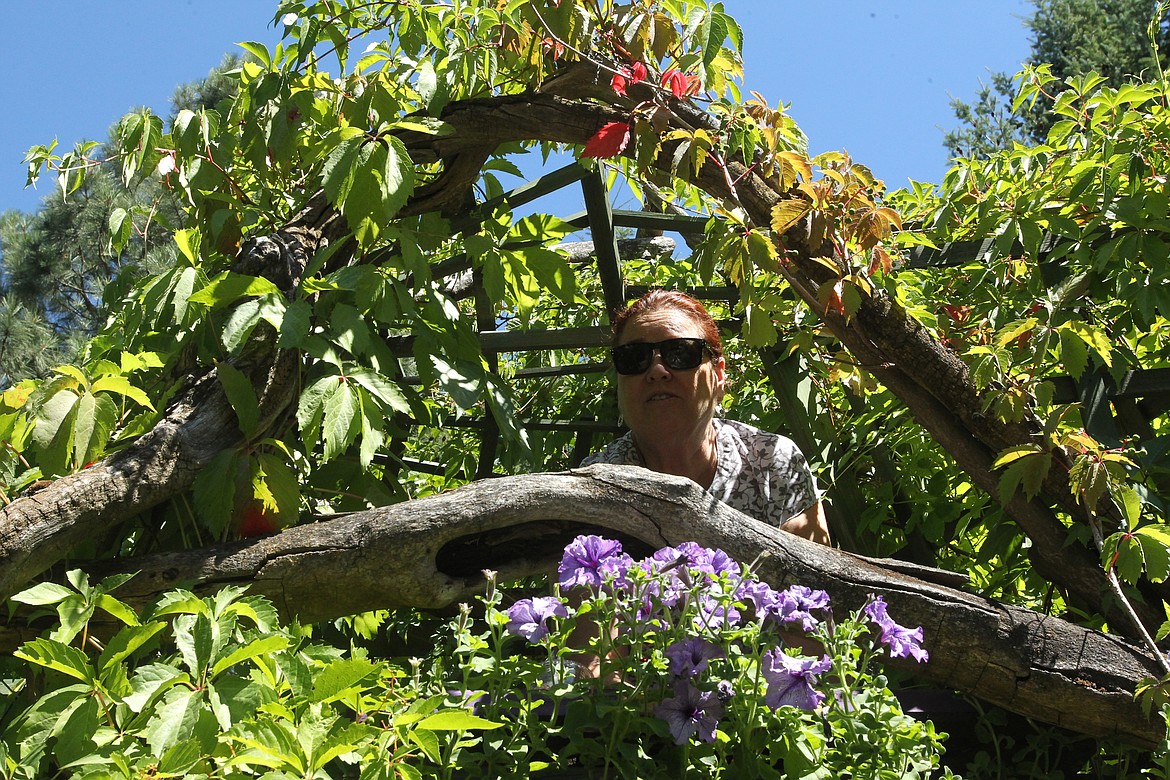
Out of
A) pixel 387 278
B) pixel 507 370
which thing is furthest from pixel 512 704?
pixel 507 370

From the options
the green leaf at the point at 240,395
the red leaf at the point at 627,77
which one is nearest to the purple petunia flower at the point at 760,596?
the green leaf at the point at 240,395

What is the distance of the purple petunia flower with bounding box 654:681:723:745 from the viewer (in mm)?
1301

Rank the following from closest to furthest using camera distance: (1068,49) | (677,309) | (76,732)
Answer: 1. (76,732)
2. (677,309)
3. (1068,49)

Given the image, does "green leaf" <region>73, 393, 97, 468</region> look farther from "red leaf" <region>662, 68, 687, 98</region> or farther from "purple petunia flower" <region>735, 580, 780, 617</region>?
"red leaf" <region>662, 68, 687, 98</region>

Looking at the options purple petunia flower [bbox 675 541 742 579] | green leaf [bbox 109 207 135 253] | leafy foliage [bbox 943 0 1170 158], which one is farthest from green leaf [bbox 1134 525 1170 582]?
leafy foliage [bbox 943 0 1170 158]

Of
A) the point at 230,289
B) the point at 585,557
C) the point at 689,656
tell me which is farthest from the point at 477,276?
the point at 689,656

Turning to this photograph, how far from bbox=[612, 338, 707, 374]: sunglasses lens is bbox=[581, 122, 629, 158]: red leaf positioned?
0.44 meters

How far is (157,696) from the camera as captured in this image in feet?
4.19

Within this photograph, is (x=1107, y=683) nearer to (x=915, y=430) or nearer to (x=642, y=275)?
(x=915, y=430)

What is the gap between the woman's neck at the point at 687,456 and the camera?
7.29 ft

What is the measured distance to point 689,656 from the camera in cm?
132

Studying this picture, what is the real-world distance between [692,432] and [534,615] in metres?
0.94

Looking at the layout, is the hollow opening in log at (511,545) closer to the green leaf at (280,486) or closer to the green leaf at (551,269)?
the green leaf at (280,486)

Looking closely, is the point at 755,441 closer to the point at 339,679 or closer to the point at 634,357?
the point at 634,357
